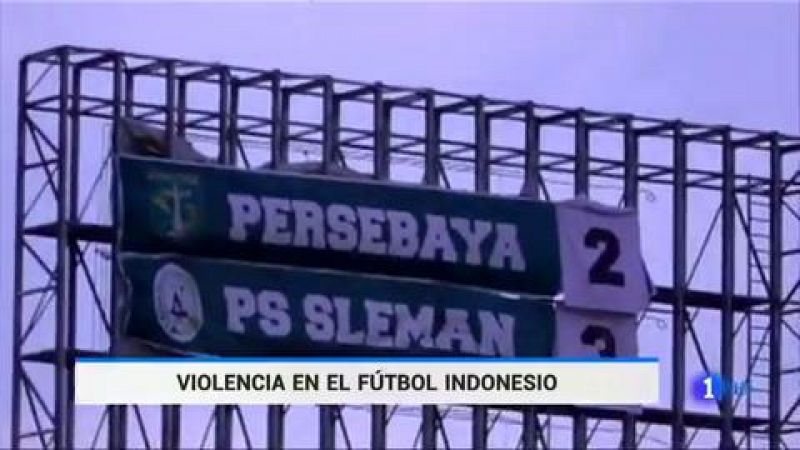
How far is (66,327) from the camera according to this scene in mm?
27500

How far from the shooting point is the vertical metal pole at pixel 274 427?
2817 centimetres

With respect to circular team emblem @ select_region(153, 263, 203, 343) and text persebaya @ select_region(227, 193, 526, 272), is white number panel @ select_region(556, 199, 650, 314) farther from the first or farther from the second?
circular team emblem @ select_region(153, 263, 203, 343)

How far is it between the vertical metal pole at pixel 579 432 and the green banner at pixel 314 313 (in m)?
0.66

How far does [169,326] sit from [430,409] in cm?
224

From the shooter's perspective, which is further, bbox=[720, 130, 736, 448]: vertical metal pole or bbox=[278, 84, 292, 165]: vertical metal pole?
bbox=[720, 130, 736, 448]: vertical metal pole

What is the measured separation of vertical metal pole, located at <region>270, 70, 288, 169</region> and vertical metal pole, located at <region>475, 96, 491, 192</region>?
1.65m

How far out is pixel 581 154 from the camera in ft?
99.2

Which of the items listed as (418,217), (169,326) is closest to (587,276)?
(418,217)

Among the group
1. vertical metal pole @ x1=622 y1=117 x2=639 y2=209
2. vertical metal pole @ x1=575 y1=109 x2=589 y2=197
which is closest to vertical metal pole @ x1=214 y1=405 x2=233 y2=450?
vertical metal pole @ x1=575 y1=109 x2=589 y2=197

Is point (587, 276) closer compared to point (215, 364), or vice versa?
point (215, 364)

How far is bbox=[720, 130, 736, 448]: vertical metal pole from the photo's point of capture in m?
30.7

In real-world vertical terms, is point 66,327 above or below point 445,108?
below

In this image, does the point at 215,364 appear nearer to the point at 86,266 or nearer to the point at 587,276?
the point at 86,266

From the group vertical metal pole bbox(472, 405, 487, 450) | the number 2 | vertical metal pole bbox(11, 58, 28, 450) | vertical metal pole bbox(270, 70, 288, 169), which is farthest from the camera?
the number 2
